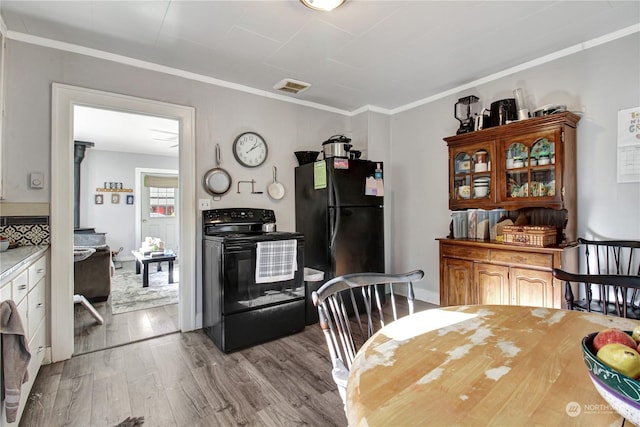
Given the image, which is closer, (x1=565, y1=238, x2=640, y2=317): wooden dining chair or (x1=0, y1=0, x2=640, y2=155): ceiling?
(x1=0, y1=0, x2=640, y2=155): ceiling

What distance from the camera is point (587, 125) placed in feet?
8.04

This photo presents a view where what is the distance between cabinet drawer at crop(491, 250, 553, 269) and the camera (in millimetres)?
2250

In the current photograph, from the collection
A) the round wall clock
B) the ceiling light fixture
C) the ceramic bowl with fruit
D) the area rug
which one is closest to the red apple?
the ceramic bowl with fruit

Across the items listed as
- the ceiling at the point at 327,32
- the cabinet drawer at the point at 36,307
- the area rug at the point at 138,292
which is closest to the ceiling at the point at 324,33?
the ceiling at the point at 327,32

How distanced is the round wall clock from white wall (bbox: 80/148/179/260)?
3.89 meters

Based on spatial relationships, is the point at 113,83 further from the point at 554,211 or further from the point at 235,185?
the point at 554,211

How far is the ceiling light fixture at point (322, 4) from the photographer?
6.20ft

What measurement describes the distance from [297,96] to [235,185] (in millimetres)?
1251

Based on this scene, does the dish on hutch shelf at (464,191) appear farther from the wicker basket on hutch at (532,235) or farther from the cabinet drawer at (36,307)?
the cabinet drawer at (36,307)

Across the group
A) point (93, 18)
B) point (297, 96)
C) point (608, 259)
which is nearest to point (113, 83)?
point (93, 18)

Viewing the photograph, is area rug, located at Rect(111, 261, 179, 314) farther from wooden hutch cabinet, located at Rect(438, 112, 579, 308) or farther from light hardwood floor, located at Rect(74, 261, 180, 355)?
wooden hutch cabinet, located at Rect(438, 112, 579, 308)

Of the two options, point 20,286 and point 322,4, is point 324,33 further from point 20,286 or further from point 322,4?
point 20,286

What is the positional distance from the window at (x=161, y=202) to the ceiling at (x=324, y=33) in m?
5.05

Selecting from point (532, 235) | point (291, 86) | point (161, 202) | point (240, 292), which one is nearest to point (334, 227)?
point (240, 292)
